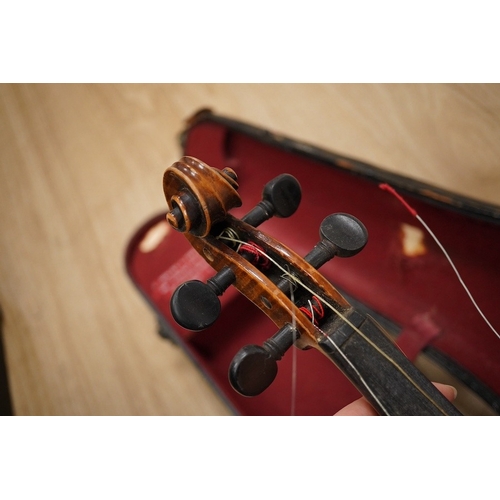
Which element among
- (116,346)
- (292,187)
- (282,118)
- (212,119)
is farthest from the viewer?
(282,118)

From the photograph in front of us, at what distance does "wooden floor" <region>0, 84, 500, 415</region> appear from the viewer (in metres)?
1.19

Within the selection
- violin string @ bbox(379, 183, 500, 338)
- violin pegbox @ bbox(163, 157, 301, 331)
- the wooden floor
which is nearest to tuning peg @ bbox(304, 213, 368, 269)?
violin pegbox @ bbox(163, 157, 301, 331)

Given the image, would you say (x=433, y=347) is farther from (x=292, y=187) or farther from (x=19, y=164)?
(x=19, y=164)

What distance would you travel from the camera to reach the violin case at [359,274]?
0.89 metres

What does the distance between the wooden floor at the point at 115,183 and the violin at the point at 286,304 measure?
0.58 meters

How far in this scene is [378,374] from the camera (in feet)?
1.94

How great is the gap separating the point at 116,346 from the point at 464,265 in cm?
101

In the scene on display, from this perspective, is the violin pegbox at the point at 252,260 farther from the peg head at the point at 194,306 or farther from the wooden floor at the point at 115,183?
the wooden floor at the point at 115,183

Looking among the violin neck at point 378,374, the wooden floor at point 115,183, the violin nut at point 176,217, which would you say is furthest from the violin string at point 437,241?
the violin nut at point 176,217

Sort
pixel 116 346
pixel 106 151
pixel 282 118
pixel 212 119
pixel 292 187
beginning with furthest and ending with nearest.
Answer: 1. pixel 106 151
2. pixel 282 118
3. pixel 116 346
4. pixel 212 119
5. pixel 292 187

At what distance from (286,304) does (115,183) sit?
3.67ft

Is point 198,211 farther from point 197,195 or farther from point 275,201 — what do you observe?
point 275,201

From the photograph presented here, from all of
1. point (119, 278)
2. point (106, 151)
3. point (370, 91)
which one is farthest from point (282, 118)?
point (119, 278)

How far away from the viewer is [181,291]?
569 millimetres
